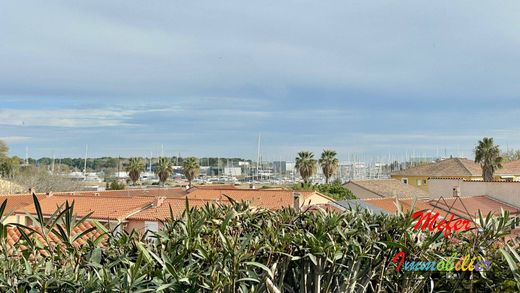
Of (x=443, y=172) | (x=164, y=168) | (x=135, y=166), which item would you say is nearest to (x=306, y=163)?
(x=443, y=172)

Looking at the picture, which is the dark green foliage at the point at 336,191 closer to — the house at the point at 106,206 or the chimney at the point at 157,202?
the house at the point at 106,206

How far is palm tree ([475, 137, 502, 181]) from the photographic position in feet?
153

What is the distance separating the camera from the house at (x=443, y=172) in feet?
180

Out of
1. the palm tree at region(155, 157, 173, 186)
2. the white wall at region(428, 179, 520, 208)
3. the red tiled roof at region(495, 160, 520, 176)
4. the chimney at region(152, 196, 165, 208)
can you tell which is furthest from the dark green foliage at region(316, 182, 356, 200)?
the palm tree at region(155, 157, 173, 186)

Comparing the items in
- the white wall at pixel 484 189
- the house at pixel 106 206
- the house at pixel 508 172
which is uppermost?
the house at pixel 508 172

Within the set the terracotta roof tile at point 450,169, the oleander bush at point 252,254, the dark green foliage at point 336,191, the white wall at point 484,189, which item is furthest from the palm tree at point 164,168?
the oleander bush at point 252,254

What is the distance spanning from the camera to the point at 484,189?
32312mm

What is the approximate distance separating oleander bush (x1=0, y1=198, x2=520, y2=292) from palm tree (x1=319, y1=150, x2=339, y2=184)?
5354 centimetres

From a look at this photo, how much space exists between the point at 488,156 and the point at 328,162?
17.9m

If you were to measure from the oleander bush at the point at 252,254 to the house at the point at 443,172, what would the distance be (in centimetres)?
5119

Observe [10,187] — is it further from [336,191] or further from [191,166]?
[336,191]

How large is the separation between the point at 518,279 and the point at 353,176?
107 meters

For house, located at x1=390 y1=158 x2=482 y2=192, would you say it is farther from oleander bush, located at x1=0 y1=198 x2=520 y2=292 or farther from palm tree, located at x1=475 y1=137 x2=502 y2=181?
oleander bush, located at x1=0 y1=198 x2=520 y2=292

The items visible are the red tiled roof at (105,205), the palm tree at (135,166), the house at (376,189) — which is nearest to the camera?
the red tiled roof at (105,205)
